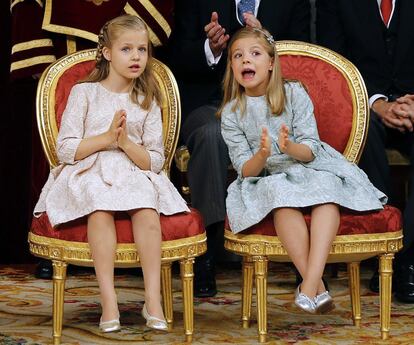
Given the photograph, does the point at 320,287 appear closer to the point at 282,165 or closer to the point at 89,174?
the point at 282,165

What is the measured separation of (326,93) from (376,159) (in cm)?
53

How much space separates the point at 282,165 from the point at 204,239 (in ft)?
1.30

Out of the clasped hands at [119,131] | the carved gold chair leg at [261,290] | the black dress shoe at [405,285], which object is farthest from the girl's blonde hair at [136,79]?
the black dress shoe at [405,285]

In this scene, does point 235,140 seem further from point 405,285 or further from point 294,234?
point 405,285

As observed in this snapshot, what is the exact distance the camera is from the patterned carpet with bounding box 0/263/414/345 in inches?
161

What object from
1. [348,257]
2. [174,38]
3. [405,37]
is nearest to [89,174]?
[348,257]

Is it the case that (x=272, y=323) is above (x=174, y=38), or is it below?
below

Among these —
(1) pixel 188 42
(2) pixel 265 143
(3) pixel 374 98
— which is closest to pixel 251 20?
(1) pixel 188 42

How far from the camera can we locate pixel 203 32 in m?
5.18

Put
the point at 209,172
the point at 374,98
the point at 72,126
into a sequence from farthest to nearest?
1. the point at 374,98
2. the point at 209,172
3. the point at 72,126

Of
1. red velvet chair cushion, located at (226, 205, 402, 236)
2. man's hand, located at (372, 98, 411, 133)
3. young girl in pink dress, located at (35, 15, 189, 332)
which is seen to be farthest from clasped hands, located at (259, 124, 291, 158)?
man's hand, located at (372, 98, 411, 133)

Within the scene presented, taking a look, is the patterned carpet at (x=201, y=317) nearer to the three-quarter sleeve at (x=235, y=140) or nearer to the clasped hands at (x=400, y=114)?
the three-quarter sleeve at (x=235, y=140)

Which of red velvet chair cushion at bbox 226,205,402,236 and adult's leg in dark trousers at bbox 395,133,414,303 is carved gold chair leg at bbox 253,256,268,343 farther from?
adult's leg in dark trousers at bbox 395,133,414,303

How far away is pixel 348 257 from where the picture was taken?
4.10 metres
